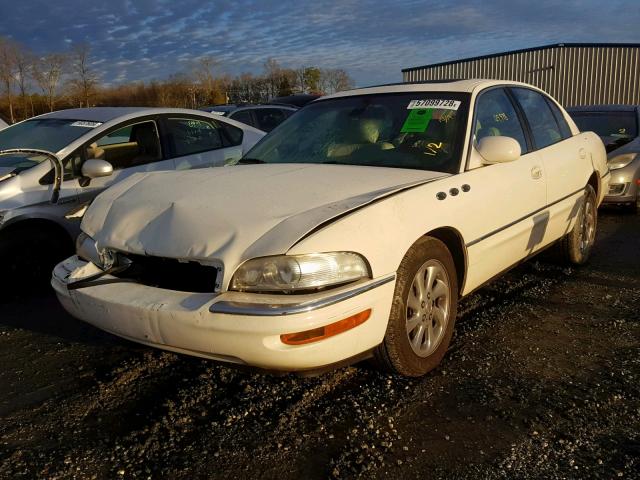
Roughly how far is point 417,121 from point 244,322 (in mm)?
1891

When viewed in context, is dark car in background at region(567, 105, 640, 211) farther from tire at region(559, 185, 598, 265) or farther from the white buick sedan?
the white buick sedan

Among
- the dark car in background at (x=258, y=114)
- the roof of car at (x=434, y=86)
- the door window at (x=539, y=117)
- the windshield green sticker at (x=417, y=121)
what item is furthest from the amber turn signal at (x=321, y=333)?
the dark car in background at (x=258, y=114)

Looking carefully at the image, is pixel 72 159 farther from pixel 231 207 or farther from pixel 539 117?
pixel 539 117

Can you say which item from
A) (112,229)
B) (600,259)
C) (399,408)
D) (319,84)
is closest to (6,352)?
(112,229)

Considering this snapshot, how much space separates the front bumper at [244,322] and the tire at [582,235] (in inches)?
108

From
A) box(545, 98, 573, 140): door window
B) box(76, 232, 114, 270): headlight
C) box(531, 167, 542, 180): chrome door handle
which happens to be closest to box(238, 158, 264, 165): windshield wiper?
box(76, 232, 114, 270): headlight

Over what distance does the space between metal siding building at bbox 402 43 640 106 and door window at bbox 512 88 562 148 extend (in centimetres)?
1978

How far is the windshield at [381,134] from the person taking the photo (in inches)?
135

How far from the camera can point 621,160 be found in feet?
23.5

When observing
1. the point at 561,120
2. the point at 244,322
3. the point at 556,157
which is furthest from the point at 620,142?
the point at 244,322

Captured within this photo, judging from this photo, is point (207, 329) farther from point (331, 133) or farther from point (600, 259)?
point (600, 259)

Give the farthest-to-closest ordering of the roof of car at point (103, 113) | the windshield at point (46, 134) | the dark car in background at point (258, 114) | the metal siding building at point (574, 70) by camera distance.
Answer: the metal siding building at point (574, 70) < the dark car in background at point (258, 114) < the roof of car at point (103, 113) < the windshield at point (46, 134)

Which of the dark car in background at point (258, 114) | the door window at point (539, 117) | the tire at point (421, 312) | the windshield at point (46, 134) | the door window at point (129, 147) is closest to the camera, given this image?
the tire at point (421, 312)

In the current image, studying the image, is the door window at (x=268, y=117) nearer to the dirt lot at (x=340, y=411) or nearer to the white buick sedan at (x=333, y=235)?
the white buick sedan at (x=333, y=235)
